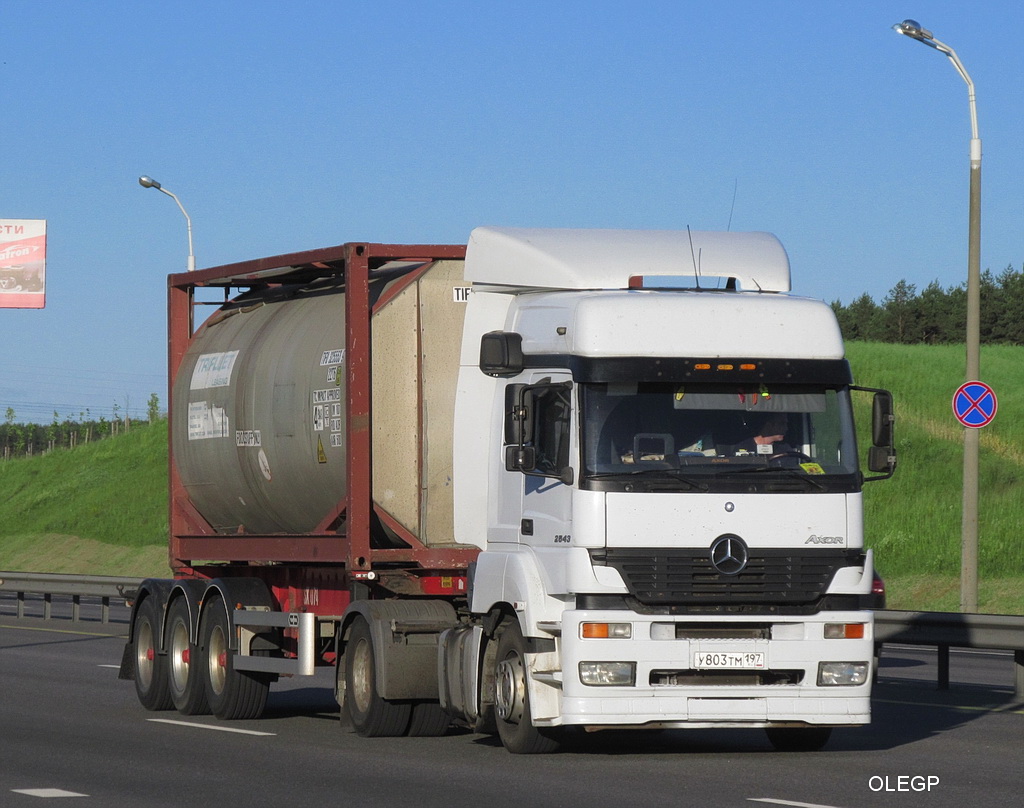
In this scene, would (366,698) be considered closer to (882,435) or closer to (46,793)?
(46,793)

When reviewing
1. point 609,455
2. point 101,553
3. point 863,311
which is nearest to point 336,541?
point 609,455

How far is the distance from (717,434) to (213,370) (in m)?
6.40

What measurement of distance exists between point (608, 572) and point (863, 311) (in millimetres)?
106045

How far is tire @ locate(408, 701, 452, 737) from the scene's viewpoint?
14.2m

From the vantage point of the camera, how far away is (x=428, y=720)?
14266 millimetres

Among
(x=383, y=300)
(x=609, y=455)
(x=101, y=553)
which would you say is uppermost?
(x=383, y=300)

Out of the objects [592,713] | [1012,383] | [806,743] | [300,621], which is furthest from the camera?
[1012,383]

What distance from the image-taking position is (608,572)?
11844 mm

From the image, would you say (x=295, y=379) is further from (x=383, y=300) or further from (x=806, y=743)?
(x=806, y=743)

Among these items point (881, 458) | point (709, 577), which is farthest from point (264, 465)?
point (881, 458)

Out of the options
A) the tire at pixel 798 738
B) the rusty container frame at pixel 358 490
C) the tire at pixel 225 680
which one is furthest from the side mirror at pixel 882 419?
the tire at pixel 225 680

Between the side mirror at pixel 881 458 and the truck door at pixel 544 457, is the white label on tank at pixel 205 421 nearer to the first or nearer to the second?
the truck door at pixel 544 457

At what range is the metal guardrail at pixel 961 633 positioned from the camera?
17.7 metres

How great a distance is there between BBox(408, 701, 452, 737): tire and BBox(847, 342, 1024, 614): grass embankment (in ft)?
66.4
